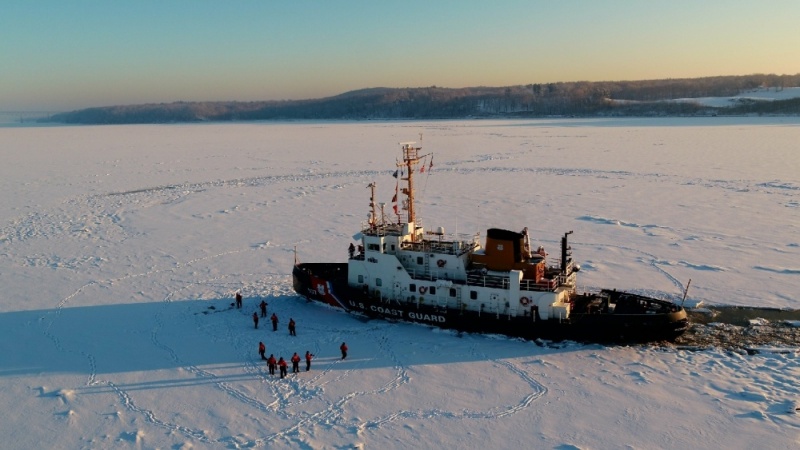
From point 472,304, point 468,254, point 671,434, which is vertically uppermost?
point 468,254

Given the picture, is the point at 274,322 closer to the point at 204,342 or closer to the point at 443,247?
the point at 204,342

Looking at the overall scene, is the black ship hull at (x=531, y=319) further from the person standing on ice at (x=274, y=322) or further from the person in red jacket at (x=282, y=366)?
the person in red jacket at (x=282, y=366)

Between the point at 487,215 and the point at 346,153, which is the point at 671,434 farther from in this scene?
the point at 346,153

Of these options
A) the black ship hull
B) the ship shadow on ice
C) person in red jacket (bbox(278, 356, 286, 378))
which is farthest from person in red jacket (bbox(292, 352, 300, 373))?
the black ship hull

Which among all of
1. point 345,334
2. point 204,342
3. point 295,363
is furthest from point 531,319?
point 204,342

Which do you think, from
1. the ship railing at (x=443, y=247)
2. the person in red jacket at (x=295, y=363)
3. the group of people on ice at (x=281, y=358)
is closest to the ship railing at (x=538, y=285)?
the ship railing at (x=443, y=247)

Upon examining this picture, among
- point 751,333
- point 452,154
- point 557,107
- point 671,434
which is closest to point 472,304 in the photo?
point 671,434

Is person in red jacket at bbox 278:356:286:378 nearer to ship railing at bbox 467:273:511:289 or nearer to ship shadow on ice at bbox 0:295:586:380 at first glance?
ship shadow on ice at bbox 0:295:586:380
